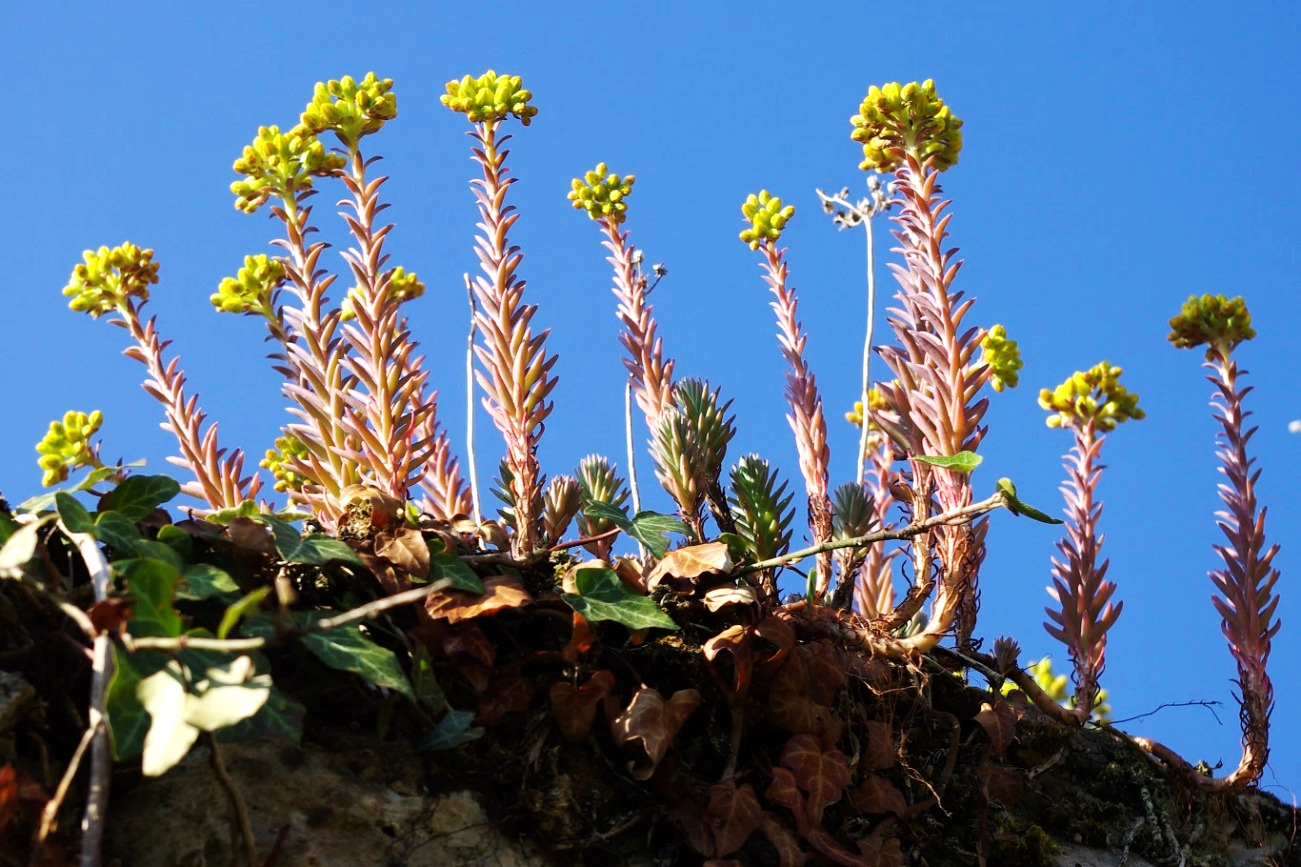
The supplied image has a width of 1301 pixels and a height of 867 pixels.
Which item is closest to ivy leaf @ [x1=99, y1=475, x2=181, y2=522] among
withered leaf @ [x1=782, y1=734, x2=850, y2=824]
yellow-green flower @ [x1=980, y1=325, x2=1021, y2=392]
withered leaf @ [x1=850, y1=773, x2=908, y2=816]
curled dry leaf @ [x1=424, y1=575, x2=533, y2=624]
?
curled dry leaf @ [x1=424, y1=575, x2=533, y2=624]

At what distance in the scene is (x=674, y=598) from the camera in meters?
2.29

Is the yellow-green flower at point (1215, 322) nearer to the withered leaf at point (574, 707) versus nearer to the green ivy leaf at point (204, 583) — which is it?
the withered leaf at point (574, 707)

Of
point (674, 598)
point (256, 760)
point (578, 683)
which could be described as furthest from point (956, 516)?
point (256, 760)

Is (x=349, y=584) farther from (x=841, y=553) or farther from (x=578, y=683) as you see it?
(x=841, y=553)

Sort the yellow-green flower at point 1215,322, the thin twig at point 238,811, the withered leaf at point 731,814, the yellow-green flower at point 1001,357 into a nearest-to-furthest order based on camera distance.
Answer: the thin twig at point 238,811 < the withered leaf at point 731,814 < the yellow-green flower at point 1001,357 < the yellow-green flower at point 1215,322

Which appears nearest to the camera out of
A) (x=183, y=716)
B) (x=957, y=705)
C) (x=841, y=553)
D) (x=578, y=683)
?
(x=183, y=716)

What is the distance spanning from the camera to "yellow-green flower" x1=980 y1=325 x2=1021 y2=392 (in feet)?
9.84

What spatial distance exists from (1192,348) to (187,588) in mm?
2932

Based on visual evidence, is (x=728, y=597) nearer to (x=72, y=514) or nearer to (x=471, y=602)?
(x=471, y=602)

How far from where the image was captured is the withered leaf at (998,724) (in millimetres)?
2553

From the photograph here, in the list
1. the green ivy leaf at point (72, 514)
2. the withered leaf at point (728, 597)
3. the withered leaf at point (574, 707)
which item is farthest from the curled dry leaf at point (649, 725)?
the green ivy leaf at point (72, 514)

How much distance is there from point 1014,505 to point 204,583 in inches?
55.8

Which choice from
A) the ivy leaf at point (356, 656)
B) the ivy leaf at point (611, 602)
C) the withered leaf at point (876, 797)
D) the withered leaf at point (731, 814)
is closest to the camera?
the ivy leaf at point (356, 656)

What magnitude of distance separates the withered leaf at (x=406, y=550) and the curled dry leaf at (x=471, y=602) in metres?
0.05
